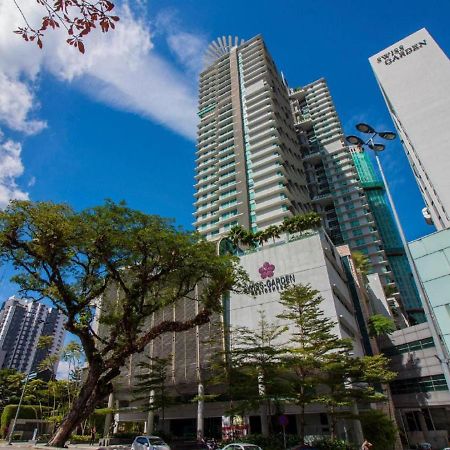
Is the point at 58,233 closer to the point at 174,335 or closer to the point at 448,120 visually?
the point at 174,335

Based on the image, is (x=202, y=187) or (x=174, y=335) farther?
(x=202, y=187)

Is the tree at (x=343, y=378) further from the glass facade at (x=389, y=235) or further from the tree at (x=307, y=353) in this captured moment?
the glass facade at (x=389, y=235)

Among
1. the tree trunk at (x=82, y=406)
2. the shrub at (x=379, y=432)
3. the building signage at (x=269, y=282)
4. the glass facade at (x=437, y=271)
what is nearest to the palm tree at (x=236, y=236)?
the building signage at (x=269, y=282)

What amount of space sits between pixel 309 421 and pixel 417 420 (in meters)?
24.4

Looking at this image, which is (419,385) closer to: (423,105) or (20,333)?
(423,105)

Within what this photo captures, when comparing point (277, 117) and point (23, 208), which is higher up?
point (277, 117)

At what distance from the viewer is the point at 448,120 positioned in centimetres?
4803

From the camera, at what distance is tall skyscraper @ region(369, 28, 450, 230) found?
45969mm

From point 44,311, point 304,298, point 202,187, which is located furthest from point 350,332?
point 44,311

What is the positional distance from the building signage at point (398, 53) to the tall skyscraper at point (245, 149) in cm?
2604

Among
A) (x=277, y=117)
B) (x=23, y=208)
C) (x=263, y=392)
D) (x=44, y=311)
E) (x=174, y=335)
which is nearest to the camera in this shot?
(x=23, y=208)

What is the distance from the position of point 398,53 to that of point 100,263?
63.3 meters

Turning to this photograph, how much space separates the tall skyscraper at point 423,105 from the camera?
4597cm

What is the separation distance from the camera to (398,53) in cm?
5959
